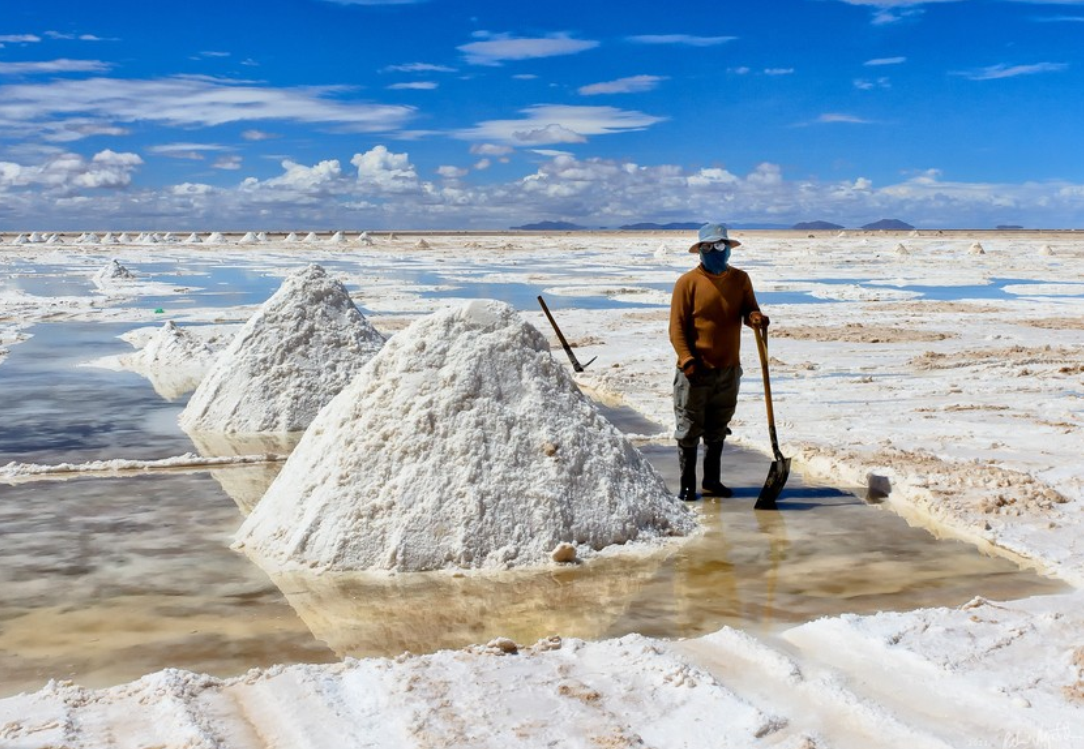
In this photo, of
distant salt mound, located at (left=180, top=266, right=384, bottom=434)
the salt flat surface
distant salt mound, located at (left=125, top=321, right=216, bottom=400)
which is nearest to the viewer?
the salt flat surface

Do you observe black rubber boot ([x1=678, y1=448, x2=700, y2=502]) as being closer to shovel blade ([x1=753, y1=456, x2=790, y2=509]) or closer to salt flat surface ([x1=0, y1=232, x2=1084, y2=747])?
shovel blade ([x1=753, y1=456, x2=790, y2=509])

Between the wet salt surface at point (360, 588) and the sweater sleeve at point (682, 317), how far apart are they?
0.83 m

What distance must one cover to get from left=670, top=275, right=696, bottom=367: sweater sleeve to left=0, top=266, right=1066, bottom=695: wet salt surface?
834 mm

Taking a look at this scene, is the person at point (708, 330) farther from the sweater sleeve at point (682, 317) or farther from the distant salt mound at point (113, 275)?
the distant salt mound at point (113, 275)

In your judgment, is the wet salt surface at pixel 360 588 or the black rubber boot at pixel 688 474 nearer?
the wet salt surface at pixel 360 588

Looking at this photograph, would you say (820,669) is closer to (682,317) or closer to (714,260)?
(682,317)

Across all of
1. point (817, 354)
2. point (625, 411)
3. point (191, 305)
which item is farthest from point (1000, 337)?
point (191, 305)

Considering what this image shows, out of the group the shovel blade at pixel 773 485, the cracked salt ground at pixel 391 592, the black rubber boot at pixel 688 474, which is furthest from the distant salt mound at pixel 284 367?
the shovel blade at pixel 773 485

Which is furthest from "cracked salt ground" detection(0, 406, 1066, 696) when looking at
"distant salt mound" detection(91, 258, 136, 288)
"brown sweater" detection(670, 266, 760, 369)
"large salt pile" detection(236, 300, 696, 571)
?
"distant salt mound" detection(91, 258, 136, 288)

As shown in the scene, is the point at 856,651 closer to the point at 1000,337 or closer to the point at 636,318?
the point at 1000,337

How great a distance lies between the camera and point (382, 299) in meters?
20.4

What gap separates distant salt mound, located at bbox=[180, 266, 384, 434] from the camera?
779 cm

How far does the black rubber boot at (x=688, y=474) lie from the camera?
5.62 metres

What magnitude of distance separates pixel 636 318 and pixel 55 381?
862 centimetres
